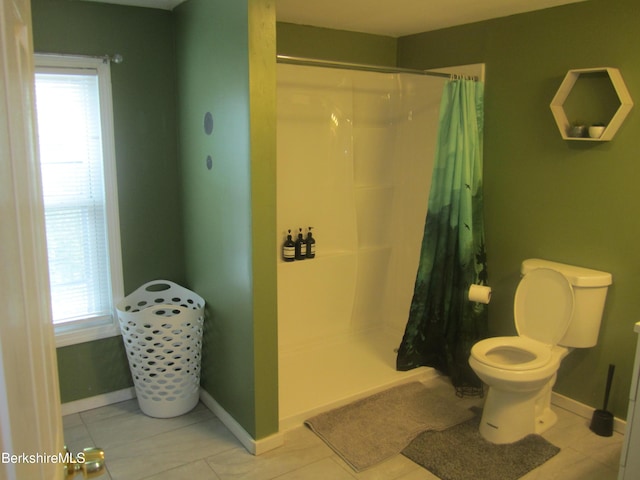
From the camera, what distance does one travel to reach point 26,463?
0.60 meters

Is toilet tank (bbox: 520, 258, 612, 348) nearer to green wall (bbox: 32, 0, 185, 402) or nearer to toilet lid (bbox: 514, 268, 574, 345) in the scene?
toilet lid (bbox: 514, 268, 574, 345)

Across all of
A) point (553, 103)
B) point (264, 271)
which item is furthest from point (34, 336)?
point (553, 103)

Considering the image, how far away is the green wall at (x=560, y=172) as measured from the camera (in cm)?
278

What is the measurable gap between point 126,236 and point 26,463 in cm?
266

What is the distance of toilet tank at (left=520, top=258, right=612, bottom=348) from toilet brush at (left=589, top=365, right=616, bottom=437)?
0.66 ft

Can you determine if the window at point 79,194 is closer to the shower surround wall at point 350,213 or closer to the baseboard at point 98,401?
the baseboard at point 98,401

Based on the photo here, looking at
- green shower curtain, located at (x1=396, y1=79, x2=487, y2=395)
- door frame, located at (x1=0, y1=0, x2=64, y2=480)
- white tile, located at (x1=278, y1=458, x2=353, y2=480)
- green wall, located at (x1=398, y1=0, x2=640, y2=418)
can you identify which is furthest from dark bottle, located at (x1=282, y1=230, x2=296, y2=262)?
door frame, located at (x1=0, y1=0, x2=64, y2=480)

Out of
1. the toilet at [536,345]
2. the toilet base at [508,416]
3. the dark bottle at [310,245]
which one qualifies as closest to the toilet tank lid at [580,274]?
the toilet at [536,345]

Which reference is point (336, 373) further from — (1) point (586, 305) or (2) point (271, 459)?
(1) point (586, 305)

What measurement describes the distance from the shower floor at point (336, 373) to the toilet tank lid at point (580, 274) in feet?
3.36

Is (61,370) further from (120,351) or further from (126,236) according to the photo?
(126,236)

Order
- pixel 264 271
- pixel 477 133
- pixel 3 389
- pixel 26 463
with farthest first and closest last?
pixel 477 133
pixel 264 271
pixel 26 463
pixel 3 389

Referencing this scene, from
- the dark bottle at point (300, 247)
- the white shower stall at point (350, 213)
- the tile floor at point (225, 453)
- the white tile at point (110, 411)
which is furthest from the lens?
the dark bottle at point (300, 247)

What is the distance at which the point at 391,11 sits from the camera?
3104mm
